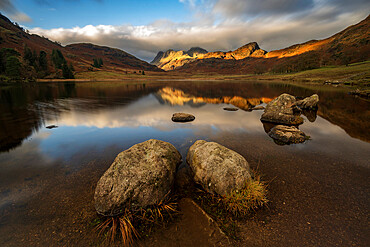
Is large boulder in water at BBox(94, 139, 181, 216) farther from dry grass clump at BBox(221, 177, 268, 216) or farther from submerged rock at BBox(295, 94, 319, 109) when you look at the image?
submerged rock at BBox(295, 94, 319, 109)

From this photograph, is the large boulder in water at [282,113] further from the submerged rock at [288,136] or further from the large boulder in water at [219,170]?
the large boulder in water at [219,170]

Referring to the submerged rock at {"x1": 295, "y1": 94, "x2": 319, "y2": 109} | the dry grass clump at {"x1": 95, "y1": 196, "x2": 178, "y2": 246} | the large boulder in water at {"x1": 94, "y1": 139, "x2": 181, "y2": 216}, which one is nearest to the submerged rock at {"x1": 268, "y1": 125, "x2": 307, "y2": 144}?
Result: the large boulder in water at {"x1": 94, "y1": 139, "x2": 181, "y2": 216}

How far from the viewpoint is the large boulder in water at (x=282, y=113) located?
19.8 m

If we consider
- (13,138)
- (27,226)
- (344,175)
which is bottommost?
(344,175)

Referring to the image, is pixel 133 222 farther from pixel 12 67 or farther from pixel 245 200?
pixel 12 67

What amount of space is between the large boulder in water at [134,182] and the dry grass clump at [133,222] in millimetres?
249

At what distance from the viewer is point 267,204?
696cm

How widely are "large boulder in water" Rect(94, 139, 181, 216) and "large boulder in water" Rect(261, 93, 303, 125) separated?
18.2 m

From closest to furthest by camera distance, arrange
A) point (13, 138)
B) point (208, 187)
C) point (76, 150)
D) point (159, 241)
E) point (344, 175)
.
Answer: point (159, 241) < point (208, 187) < point (344, 175) < point (76, 150) < point (13, 138)

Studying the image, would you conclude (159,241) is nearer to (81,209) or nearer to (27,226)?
(81,209)

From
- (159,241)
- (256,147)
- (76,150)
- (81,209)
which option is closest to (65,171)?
(76,150)

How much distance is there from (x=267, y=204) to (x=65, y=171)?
11819mm

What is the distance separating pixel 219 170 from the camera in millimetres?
7371

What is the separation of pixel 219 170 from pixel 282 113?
1766cm
